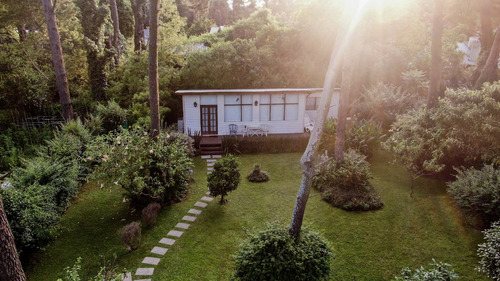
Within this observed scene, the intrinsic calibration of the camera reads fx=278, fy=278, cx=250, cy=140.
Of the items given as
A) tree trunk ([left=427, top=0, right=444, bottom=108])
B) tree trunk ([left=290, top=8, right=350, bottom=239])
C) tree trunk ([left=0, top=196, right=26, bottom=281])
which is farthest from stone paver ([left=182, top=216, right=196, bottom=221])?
tree trunk ([left=427, top=0, right=444, bottom=108])

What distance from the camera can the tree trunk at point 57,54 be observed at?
1148 centimetres

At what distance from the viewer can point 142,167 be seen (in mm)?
7996

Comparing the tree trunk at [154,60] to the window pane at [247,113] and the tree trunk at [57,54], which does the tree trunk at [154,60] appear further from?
the window pane at [247,113]

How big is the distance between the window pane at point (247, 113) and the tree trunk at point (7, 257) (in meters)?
11.7

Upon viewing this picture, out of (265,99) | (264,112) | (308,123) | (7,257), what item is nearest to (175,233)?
(7,257)

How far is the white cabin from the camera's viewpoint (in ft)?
48.1

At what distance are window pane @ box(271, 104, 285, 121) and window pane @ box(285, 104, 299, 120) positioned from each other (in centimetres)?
29

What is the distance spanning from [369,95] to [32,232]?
15558 mm

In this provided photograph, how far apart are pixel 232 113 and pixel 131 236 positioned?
31.1 feet

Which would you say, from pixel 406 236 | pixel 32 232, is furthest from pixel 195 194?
pixel 406 236

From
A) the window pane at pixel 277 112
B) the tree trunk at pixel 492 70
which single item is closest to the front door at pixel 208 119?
the window pane at pixel 277 112

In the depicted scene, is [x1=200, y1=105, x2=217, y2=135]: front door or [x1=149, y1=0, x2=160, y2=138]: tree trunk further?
[x1=200, y1=105, x2=217, y2=135]: front door

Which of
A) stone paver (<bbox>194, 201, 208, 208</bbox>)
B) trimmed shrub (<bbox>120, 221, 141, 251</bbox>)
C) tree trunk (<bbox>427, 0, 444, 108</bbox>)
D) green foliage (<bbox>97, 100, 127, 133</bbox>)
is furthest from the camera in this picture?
green foliage (<bbox>97, 100, 127, 133</bbox>)

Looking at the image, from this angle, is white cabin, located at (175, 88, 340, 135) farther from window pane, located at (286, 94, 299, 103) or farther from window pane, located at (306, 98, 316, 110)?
window pane, located at (306, 98, 316, 110)
